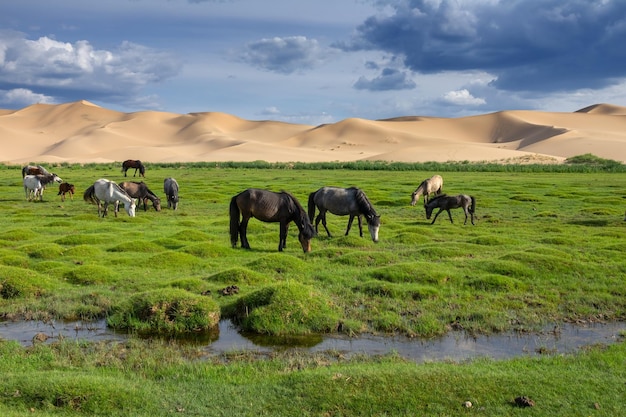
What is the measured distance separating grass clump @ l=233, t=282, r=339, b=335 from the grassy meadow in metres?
0.03

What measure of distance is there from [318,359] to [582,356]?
4188 mm

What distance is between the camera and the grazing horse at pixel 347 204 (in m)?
20.2

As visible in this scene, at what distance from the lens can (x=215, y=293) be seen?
13.0 m

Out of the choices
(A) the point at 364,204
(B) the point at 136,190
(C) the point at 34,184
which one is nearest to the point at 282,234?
(A) the point at 364,204

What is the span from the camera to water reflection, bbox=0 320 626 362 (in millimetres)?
9852

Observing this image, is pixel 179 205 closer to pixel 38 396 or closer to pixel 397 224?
pixel 397 224

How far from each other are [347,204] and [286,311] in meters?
10.3

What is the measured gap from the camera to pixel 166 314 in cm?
1112

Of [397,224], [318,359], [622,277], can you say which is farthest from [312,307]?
[397,224]

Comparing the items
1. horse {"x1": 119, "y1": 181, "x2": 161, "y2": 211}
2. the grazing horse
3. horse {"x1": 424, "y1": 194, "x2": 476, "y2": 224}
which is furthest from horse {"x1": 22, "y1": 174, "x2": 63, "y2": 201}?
horse {"x1": 424, "y1": 194, "x2": 476, "y2": 224}

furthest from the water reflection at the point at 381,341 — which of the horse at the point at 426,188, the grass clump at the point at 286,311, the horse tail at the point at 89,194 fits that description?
the horse at the point at 426,188

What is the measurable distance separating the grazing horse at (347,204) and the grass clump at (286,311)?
27.7ft

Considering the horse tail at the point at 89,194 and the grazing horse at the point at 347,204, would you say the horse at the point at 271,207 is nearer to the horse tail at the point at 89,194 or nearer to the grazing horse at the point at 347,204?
the grazing horse at the point at 347,204

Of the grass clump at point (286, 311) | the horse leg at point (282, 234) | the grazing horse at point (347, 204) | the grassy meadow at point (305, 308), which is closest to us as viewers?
the grassy meadow at point (305, 308)
